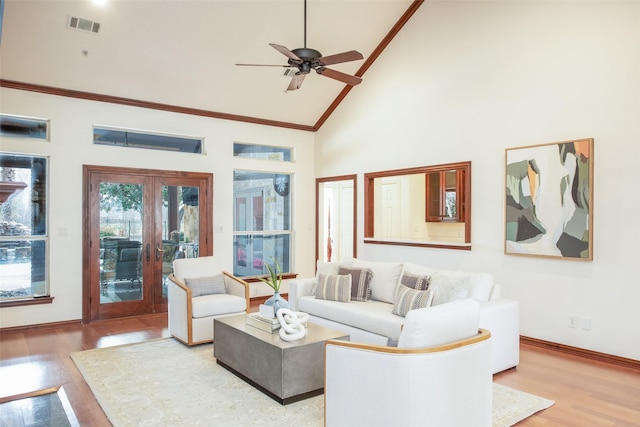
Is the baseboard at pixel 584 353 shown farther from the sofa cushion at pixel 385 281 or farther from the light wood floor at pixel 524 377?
the sofa cushion at pixel 385 281

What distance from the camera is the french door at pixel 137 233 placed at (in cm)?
589

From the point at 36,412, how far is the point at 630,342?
5.03 metres

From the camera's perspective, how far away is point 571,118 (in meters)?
4.64

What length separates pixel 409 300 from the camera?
162 inches

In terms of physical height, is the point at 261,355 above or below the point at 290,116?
below

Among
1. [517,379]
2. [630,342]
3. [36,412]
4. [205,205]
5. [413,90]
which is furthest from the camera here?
A: [205,205]

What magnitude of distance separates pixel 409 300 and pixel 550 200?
2006 millimetres

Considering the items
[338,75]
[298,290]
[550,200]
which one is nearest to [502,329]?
[550,200]

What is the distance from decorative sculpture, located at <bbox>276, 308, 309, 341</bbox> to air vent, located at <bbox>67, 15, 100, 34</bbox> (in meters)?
3.87

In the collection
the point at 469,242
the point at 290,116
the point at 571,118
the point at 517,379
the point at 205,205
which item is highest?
the point at 290,116

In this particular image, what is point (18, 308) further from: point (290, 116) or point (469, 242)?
point (469, 242)

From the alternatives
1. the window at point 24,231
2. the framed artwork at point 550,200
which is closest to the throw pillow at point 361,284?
the framed artwork at point 550,200

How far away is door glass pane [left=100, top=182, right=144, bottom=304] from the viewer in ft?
19.7

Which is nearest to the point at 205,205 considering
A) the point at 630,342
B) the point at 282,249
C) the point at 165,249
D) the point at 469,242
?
the point at 165,249
